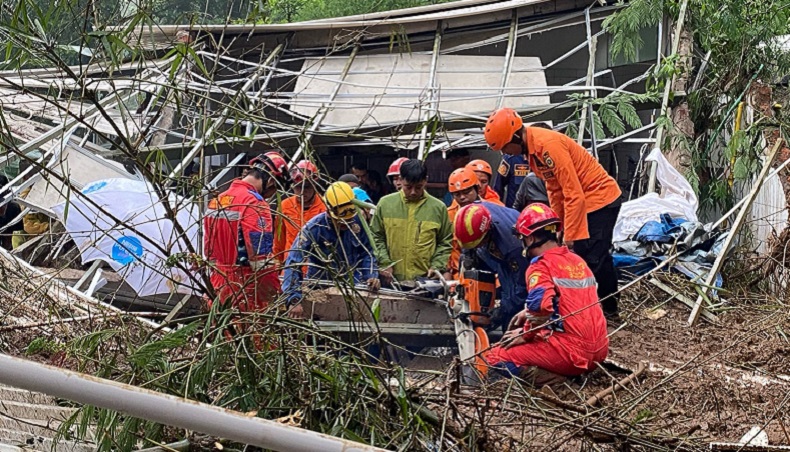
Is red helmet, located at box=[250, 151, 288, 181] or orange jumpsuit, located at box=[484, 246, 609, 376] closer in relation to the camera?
orange jumpsuit, located at box=[484, 246, 609, 376]

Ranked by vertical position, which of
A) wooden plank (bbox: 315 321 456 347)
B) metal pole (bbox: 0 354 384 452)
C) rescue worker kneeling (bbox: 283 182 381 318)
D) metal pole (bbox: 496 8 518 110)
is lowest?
wooden plank (bbox: 315 321 456 347)

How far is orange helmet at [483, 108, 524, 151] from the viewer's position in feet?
23.7

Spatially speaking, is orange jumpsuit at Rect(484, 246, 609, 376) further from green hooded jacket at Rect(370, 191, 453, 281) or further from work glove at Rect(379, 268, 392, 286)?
green hooded jacket at Rect(370, 191, 453, 281)

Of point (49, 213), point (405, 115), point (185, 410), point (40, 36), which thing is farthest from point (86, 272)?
point (185, 410)

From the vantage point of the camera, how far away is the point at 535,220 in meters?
6.03

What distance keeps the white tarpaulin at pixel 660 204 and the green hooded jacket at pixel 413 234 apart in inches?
118

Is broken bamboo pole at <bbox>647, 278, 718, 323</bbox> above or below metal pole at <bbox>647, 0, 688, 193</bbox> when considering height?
below

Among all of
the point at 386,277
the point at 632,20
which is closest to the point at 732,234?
the point at 386,277

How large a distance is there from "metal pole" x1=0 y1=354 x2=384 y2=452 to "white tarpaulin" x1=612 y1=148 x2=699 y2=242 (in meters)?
8.21

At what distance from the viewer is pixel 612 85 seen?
43.7ft

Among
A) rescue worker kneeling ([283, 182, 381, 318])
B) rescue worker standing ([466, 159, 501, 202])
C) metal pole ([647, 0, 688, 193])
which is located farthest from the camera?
metal pole ([647, 0, 688, 193])

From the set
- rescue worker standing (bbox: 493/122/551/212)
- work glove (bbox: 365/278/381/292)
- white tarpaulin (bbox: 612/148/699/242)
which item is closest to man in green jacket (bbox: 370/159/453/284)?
work glove (bbox: 365/278/381/292)

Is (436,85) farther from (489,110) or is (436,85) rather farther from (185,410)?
(185,410)

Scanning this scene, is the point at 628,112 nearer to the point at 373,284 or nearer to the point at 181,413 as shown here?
the point at 373,284
